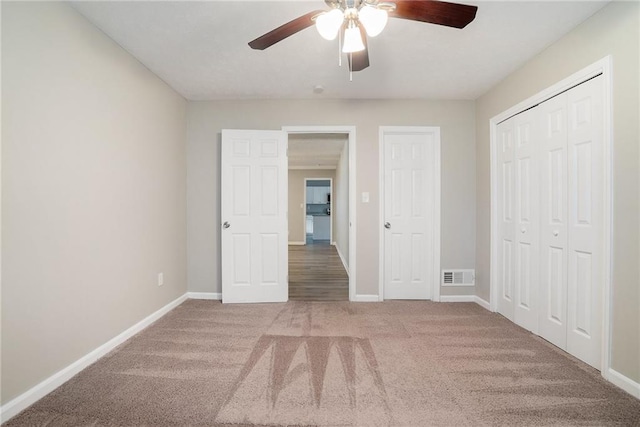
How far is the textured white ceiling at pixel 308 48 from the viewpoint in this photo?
1968mm

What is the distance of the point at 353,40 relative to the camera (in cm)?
168

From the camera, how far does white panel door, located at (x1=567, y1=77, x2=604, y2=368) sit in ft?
6.50

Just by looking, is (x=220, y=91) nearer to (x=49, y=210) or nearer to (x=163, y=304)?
(x=49, y=210)

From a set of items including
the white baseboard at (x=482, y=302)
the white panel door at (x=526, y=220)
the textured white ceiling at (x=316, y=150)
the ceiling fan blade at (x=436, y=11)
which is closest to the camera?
the ceiling fan blade at (x=436, y=11)

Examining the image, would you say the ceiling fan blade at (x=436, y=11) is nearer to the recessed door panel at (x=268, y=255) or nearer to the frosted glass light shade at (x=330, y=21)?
the frosted glass light shade at (x=330, y=21)

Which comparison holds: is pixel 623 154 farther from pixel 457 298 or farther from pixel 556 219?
pixel 457 298

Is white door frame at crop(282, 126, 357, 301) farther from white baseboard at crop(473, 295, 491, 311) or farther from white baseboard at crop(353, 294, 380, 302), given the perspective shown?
white baseboard at crop(473, 295, 491, 311)

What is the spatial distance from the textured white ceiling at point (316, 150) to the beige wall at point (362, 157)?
923 millimetres

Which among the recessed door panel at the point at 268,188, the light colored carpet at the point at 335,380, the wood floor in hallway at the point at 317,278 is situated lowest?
the wood floor in hallway at the point at 317,278

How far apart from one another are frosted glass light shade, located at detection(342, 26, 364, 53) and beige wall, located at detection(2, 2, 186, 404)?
1.74 m

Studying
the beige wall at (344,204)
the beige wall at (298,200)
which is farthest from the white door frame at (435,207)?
the beige wall at (298,200)

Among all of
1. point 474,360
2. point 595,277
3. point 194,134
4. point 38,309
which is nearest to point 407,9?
point 595,277

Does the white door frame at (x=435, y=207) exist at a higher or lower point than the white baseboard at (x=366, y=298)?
higher

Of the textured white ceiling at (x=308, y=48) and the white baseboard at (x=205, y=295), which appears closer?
the textured white ceiling at (x=308, y=48)
